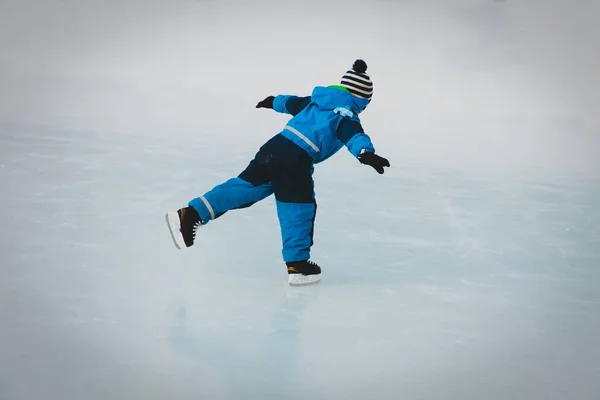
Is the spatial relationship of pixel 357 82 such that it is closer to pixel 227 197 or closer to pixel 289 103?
pixel 289 103

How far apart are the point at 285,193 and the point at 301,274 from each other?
24cm

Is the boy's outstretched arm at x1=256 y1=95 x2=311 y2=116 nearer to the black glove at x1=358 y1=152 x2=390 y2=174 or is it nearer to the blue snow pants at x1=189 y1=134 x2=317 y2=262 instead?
the blue snow pants at x1=189 y1=134 x2=317 y2=262

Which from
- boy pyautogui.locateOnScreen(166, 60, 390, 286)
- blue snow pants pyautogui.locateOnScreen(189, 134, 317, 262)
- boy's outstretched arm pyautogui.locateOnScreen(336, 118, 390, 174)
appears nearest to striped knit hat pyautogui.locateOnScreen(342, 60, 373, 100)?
boy pyautogui.locateOnScreen(166, 60, 390, 286)

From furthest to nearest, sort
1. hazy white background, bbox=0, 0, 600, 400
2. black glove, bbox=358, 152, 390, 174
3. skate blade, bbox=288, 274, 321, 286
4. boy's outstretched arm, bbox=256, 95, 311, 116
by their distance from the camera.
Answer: boy's outstretched arm, bbox=256, 95, 311, 116 < skate blade, bbox=288, 274, 321, 286 < black glove, bbox=358, 152, 390, 174 < hazy white background, bbox=0, 0, 600, 400

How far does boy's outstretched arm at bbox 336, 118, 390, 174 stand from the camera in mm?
2117

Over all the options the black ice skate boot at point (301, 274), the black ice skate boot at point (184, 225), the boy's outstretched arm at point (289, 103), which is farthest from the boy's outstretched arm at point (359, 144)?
the black ice skate boot at point (184, 225)

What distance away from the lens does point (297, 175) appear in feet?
7.64

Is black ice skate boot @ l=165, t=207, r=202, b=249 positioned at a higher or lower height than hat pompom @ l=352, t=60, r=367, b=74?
lower

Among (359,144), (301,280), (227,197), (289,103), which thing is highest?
(289,103)

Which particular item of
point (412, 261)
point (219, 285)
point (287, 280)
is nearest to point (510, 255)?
point (412, 261)

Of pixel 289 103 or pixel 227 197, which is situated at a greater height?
pixel 289 103

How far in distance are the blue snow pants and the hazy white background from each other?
0.13m

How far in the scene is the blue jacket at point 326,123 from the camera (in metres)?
2.32

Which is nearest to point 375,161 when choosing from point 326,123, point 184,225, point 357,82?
point 326,123
